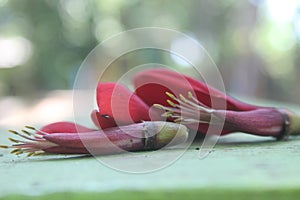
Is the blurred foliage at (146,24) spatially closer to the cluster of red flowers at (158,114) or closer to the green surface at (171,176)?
the cluster of red flowers at (158,114)

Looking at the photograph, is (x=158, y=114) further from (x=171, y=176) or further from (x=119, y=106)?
(x=171, y=176)

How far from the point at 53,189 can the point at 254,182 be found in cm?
15

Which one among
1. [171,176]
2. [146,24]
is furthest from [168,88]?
[146,24]

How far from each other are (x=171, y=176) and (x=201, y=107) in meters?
0.22

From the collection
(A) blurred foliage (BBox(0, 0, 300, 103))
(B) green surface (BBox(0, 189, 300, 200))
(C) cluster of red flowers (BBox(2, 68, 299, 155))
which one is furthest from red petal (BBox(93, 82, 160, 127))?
(A) blurred foliage (BBox(0, 0, 300, 103))

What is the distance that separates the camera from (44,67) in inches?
245

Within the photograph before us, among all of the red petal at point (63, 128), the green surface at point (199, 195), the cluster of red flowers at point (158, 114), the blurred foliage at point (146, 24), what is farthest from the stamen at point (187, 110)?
the blurred foliage at point (146, 24)

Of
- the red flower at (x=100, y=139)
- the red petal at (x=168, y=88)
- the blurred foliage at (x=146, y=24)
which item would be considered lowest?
the red flower at (x=100, y=139)

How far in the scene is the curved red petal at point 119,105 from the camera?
0.55 metres

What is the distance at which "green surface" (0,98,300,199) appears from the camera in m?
0.33

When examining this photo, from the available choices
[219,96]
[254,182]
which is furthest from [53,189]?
[219,96]

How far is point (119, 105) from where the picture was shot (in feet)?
1.85

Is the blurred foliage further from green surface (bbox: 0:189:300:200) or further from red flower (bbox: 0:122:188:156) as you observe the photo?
green surface (bbox: 0:189:300:200)

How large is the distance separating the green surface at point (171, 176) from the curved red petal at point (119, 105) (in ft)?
0.20
